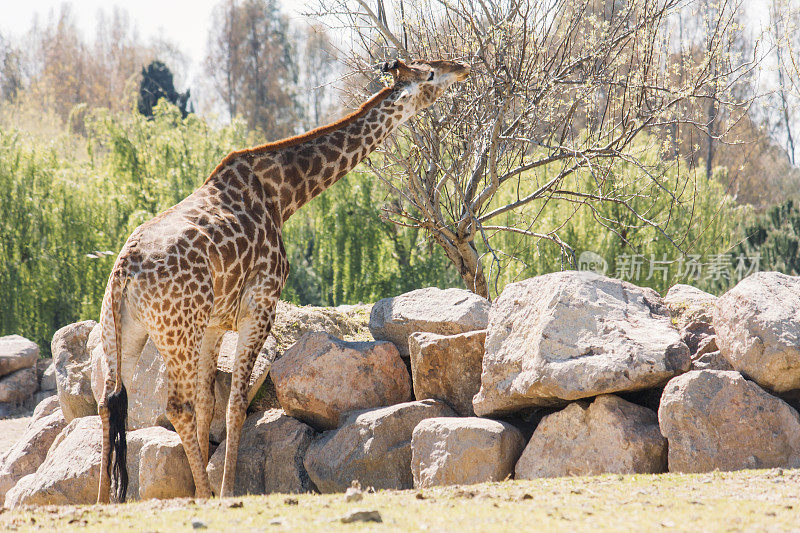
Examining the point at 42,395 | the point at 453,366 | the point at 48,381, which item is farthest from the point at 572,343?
the point at 48,381

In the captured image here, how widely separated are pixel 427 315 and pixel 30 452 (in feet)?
14.4

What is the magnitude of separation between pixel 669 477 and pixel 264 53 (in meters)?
33.6

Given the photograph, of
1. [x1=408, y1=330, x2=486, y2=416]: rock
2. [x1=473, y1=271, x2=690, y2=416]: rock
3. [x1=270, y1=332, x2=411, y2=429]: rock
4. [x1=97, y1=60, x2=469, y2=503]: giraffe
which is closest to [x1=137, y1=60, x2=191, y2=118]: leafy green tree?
[x1=97, y1=60, x2=469, y2=503]: giraffe

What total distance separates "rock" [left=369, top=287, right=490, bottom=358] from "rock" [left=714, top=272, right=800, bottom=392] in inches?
81.6

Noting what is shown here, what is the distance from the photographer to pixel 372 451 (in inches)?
200

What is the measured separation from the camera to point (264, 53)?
113ft

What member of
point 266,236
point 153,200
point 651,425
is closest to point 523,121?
point 266,236

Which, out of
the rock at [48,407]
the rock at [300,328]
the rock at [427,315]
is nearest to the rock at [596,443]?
the rock at [427,315]

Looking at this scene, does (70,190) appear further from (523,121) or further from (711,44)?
(711,44)

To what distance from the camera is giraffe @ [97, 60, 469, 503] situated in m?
4.78

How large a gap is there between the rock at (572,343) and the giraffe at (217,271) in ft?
6.08

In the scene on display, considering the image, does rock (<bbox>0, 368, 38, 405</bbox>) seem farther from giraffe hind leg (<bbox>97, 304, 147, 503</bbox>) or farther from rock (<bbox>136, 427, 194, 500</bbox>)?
giraffe hind leg (<bbox>97, 304, 147, 503</bbox>)

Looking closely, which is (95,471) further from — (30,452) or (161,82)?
(161,82)

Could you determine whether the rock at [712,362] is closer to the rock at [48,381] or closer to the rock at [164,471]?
the rock at [164,471]
